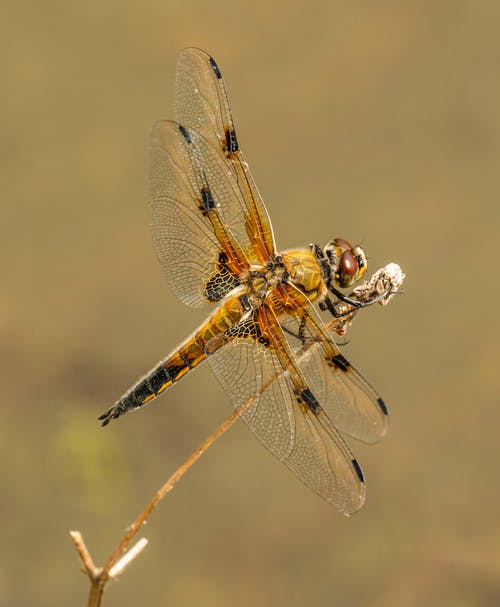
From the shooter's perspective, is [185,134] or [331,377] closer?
[331,377]

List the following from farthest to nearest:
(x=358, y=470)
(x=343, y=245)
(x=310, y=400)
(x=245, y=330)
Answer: (x=343, y=245)
(x=245, y=330)
(x=310, y=400)
(x=358, y=470)

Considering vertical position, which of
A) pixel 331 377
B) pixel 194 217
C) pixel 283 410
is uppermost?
pixel 194 217

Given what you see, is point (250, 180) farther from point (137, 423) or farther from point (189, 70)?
point (137, 423)

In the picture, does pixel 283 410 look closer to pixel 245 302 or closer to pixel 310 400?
pixel 310 400

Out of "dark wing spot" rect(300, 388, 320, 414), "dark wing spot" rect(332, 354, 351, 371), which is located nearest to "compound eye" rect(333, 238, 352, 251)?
"dark wing spot" rect(332, 354, 351, 371)

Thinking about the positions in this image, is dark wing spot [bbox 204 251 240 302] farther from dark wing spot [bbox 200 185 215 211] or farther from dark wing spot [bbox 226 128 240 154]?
dark wing spot [bbox 226 128 240 154]

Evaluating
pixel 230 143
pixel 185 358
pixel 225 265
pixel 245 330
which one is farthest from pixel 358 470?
pixel 230 143

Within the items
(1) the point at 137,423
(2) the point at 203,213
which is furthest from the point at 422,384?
(2) the point at 203,213

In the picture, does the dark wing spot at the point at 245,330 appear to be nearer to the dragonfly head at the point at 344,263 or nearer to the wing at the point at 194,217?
the wing at the point at 194,217
